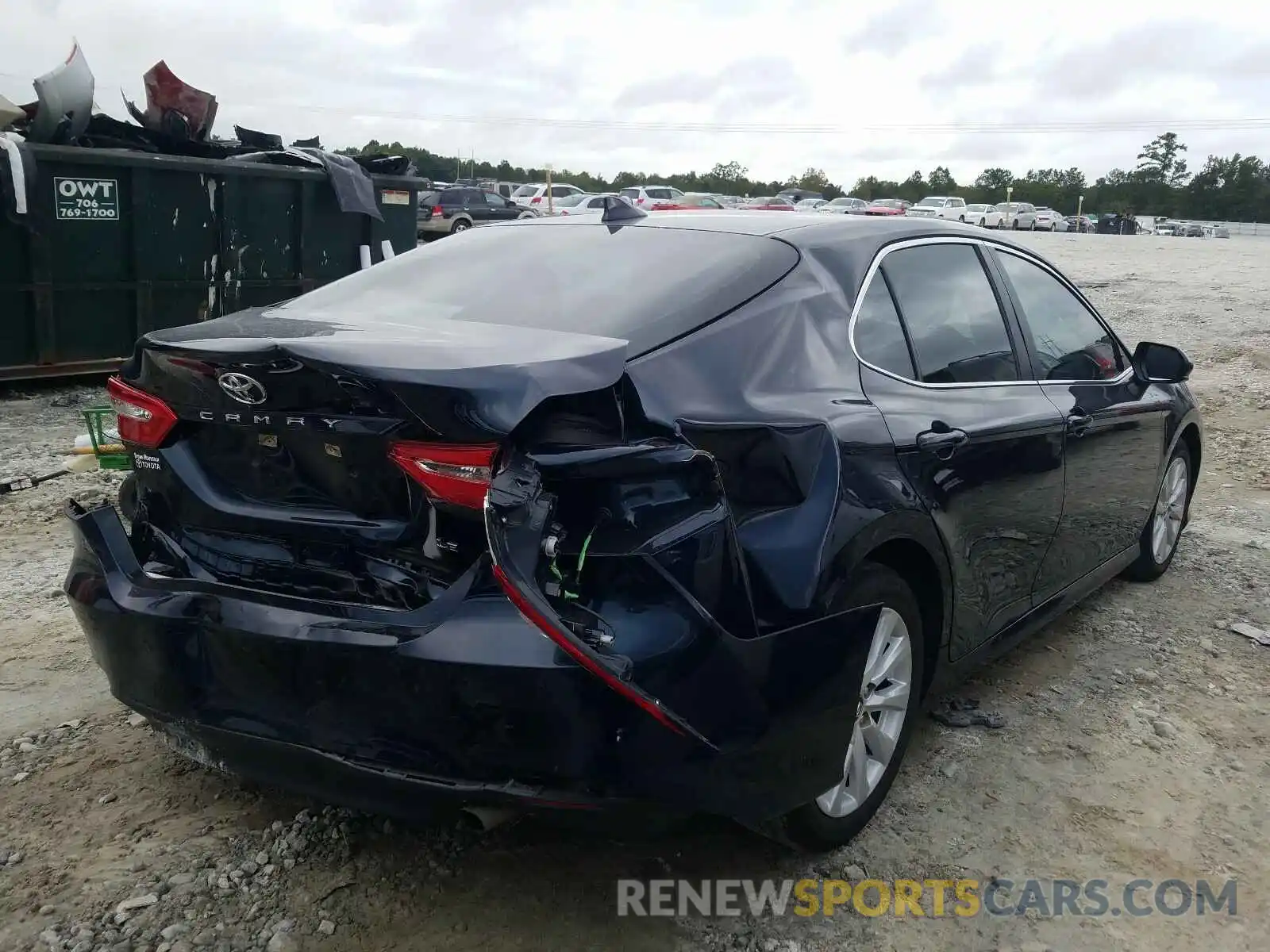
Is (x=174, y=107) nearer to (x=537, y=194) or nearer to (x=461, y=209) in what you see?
(x=461, y=209)

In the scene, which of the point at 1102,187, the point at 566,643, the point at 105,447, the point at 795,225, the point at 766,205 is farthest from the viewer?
the point at 1102,187

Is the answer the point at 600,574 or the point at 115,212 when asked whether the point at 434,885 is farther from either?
the point at 115,212

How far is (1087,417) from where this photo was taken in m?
3.89

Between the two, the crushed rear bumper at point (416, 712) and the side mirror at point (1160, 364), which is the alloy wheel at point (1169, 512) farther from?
the crushed rear bumper at point (416, 712)

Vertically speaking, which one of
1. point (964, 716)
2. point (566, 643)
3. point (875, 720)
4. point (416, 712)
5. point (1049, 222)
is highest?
point (1049, 222)

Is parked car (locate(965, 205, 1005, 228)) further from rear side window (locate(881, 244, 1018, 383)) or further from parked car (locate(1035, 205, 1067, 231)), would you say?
rear side window (locate(881, 244, 1018, 383))

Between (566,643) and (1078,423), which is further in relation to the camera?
(1078,423)

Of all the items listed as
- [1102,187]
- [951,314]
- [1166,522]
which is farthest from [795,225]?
[1102,187]

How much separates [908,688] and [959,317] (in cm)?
122

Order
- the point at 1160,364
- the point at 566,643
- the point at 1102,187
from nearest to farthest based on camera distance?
the point at 566,643 < the point at 1160,364 < the point at 1102,187

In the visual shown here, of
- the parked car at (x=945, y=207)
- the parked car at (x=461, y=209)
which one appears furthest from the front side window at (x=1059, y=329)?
the parked car at (x=945, y=207)

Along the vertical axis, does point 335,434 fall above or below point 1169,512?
above

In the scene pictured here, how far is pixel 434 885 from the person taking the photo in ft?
8.70

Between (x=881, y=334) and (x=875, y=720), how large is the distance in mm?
1073
